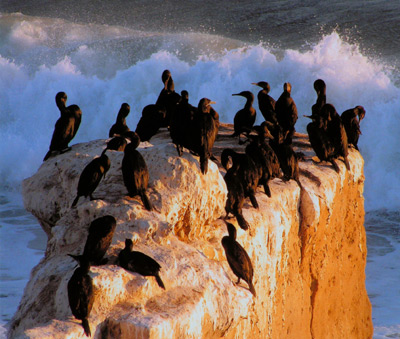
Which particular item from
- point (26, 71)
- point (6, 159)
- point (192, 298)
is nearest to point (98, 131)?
point (6, 159)

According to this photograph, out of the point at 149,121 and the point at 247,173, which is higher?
the point at 149,121

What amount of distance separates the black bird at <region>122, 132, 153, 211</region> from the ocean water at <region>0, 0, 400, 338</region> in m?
4.97

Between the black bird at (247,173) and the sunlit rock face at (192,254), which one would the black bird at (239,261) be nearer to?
the sunlit rock face at (192,254)

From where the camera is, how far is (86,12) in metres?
36.5

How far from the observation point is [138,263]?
416 centimetres

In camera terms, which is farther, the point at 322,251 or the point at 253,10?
the point at 253,10

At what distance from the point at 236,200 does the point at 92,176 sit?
3.69 feet

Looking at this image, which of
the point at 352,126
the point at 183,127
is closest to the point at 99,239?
the point at 183,127

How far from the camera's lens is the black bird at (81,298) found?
377 centimetres

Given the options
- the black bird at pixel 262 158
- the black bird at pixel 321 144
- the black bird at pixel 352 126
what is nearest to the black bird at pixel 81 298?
the black bird at pixel 262 158

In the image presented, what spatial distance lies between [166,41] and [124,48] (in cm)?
173

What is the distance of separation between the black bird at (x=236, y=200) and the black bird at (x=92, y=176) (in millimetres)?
959

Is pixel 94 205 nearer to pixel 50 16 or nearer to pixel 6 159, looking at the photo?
pixel 6 159

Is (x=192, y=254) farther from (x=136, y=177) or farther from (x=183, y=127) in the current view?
(x=183, y=127)
